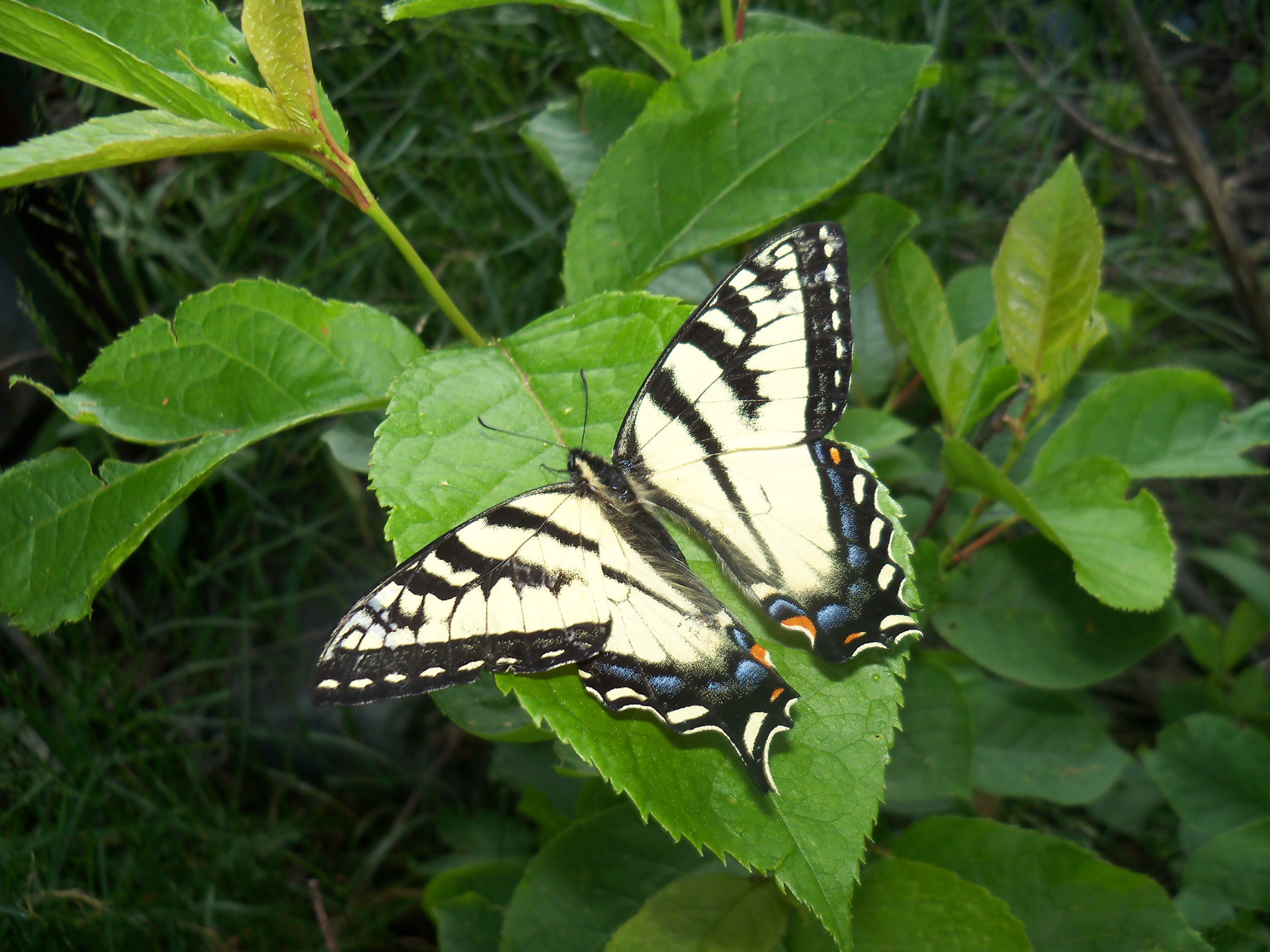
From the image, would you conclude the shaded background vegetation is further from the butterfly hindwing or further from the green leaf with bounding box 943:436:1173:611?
the green leaf with bounding box 943:436:1173:611

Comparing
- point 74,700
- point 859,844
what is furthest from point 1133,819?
point 74,700

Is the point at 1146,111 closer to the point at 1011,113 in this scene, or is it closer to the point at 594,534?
the point at 1011,113

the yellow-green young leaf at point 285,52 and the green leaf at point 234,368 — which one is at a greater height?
the yellow-green young leaf at point 285,52

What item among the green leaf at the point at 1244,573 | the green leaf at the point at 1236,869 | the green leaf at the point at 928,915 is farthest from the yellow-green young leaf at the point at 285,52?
the green leaf at the point at 1244,573

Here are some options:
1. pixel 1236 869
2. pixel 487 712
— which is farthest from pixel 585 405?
pixel 1236 869

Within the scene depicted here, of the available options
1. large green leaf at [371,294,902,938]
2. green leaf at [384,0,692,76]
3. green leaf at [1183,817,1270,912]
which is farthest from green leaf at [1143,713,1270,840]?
green leaf at [384,0,692,76]

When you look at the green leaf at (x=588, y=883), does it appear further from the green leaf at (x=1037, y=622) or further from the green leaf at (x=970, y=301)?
the green leaf at (x=970, y=301)

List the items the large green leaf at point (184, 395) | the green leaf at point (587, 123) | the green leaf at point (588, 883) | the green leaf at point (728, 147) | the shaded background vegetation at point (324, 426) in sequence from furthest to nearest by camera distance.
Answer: the shaded background vegetation at point (324, 426), the green leaf at point (587, 123), the green leaf at point (588, 883), the green leaf at point (728, 147), the large green leaf at point (184, 395)
